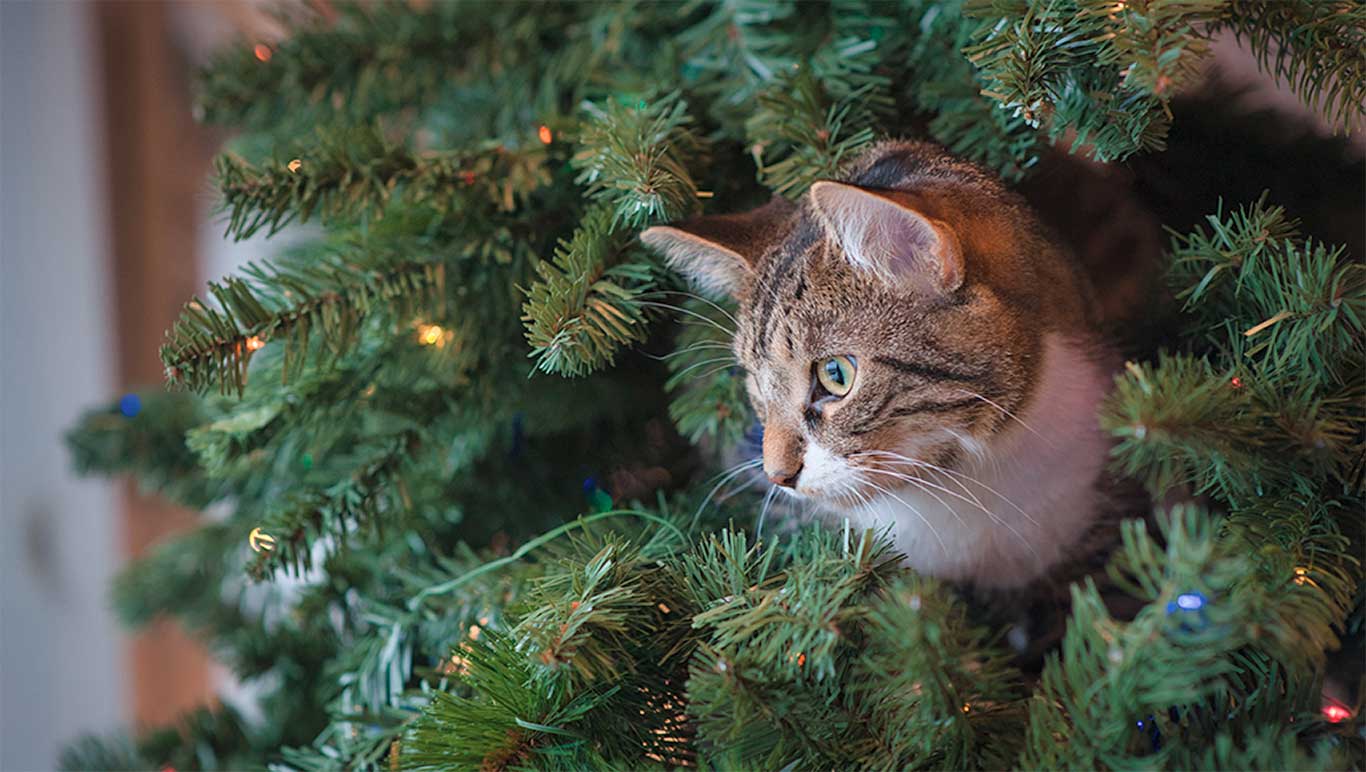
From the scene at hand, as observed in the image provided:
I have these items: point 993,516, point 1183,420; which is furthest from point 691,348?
point 1183,420

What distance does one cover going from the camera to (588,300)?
567 mm

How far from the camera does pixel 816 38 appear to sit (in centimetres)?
74

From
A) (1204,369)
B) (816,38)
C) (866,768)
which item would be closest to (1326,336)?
(1204,369)

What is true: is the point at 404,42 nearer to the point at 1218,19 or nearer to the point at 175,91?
the point at 1218,19

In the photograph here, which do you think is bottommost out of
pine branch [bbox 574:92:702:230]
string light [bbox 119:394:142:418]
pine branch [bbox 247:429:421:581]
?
pine branch [bbox 247:429:421:581]

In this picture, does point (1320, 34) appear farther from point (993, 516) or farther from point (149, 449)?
point (149, 449)

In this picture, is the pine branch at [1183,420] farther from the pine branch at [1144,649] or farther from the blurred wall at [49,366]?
the blurred wall at [49,366]

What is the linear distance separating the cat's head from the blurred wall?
1136 mm

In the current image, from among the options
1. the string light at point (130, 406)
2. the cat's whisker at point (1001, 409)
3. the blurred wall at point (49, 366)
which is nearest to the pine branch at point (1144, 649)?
the cat's whisker at point (1001, 409)

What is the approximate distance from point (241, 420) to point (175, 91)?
4.01 ft

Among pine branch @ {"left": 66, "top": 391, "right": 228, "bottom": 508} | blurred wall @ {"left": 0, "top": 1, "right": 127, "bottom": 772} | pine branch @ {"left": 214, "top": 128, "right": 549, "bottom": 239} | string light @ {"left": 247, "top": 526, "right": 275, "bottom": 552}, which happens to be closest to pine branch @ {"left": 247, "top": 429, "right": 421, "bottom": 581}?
string light @ {"left": 247, "top": 526, "right": 275, "bottom": 552}

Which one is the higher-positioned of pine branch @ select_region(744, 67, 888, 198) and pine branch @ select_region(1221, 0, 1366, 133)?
pine branch @ select_region(744, 67, 888, 198)

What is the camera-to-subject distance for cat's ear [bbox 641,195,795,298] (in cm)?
65

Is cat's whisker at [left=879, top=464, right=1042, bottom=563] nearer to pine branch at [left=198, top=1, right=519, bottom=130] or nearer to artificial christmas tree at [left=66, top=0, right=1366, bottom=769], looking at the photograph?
artificial christmas tree at [left=66, top=0, right=1366, bottom=769]
